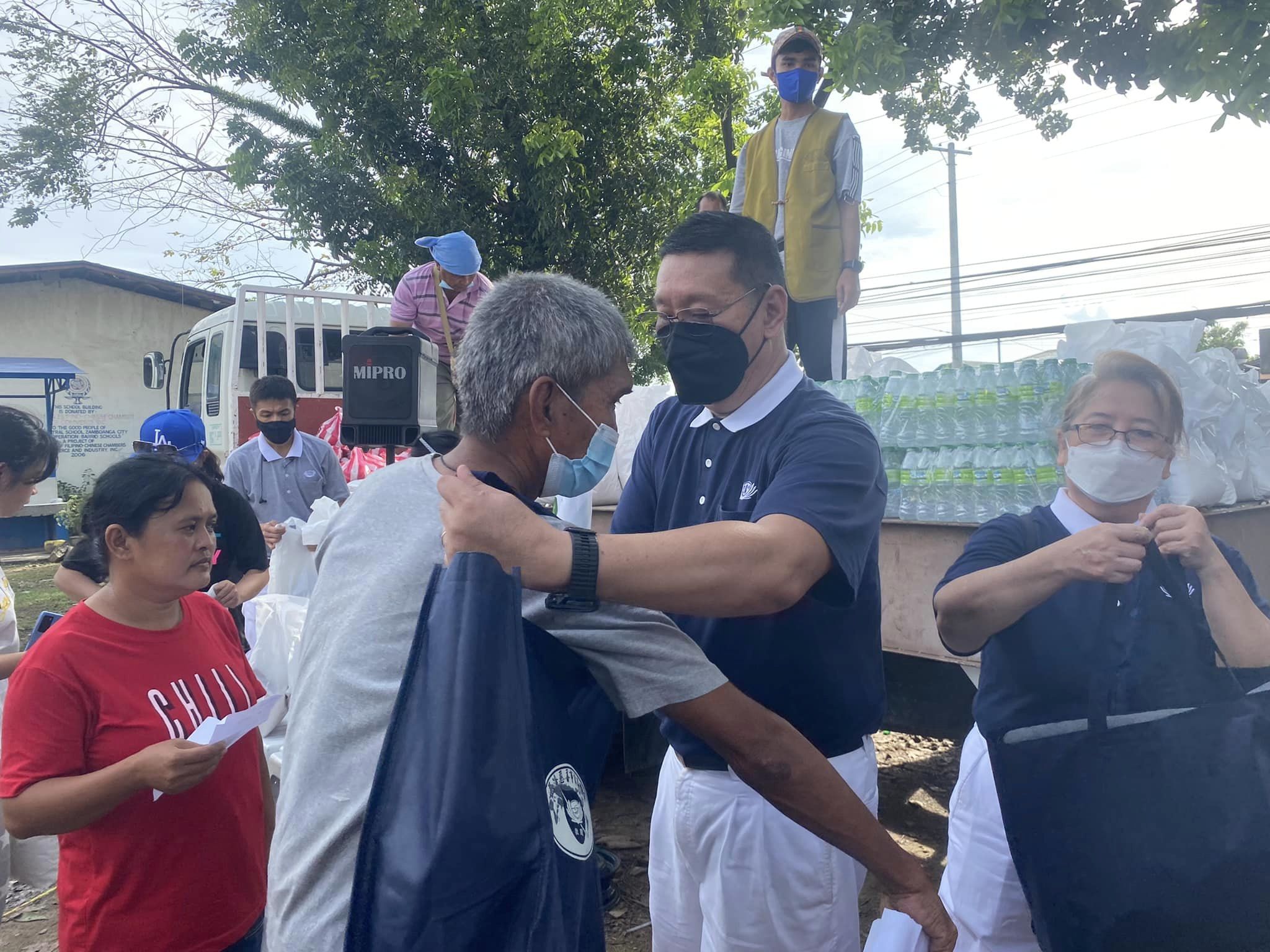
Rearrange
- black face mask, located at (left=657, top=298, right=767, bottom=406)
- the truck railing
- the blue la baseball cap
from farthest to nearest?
the truck railing < the blue la baseball cap < black face mask, located at (left=657, top=298, right=767, bottom=406)

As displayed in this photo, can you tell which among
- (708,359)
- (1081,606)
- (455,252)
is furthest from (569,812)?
(455,252)

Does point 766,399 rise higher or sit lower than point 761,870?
higher

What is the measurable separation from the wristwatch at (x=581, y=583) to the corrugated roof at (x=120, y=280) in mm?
19856

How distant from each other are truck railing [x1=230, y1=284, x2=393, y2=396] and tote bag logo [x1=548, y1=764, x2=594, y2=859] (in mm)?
7732

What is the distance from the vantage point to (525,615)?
1231mm

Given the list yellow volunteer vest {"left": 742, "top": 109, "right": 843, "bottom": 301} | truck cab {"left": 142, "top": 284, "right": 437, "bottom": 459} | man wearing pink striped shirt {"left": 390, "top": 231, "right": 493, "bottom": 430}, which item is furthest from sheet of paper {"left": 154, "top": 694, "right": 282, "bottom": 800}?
truck cab {"left": 142, "top": 284, "right": 437, "bottom": 459}

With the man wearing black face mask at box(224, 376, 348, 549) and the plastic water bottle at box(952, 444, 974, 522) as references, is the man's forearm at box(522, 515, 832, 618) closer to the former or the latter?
the plastic water bottle at box(952, 444, 974, 522)

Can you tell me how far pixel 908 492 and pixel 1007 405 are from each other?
463mm

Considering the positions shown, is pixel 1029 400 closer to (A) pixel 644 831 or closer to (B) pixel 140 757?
(A) pixel 644 831

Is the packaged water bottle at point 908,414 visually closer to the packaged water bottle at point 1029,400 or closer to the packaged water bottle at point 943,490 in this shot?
the packaged water bottle at point 943,490

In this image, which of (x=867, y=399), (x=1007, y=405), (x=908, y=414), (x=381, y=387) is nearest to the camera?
(x=1007, y=405)

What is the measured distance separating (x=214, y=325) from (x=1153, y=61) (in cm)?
804

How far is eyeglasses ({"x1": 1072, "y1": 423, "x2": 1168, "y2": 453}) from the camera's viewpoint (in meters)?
2.04

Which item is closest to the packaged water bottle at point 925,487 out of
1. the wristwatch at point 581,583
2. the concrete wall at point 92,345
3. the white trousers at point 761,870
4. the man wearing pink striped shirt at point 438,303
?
the white trousers at point 761,870
